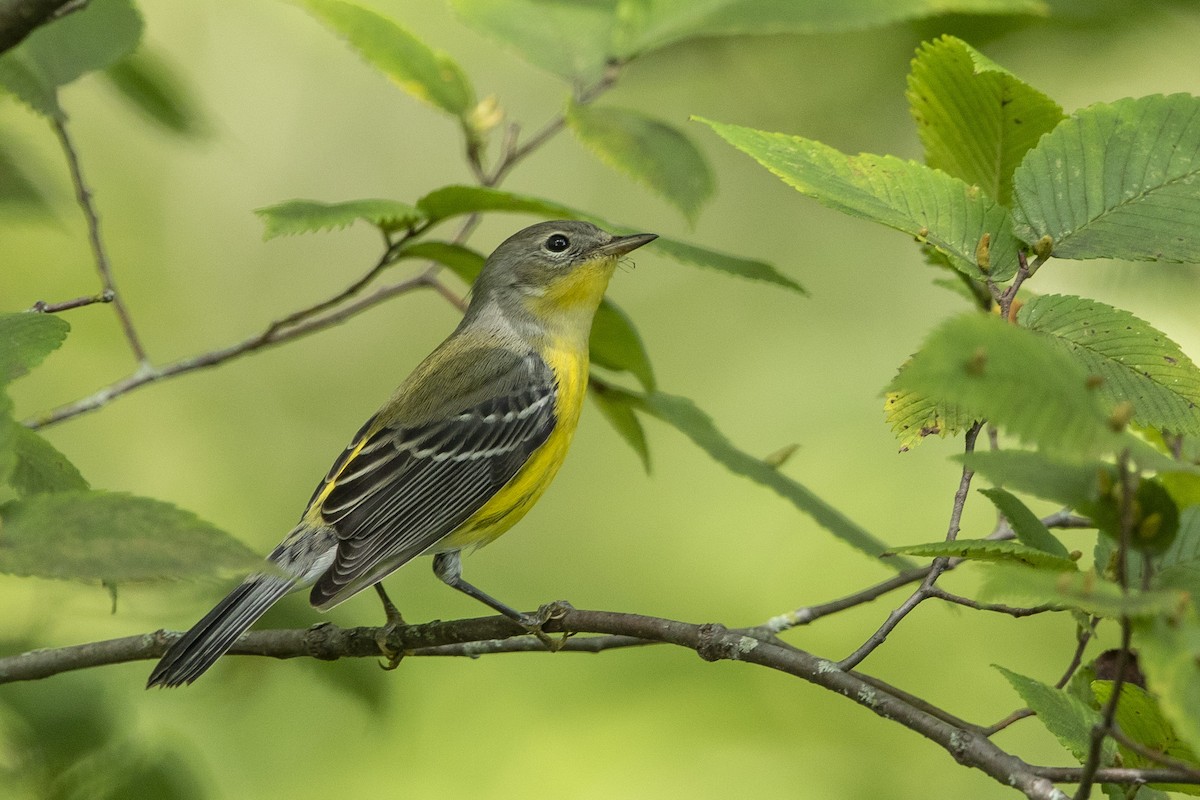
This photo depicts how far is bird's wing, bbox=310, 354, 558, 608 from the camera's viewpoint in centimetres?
392

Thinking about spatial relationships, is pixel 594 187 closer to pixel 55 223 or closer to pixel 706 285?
pixel 706 285

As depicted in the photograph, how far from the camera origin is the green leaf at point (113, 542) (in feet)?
4.38

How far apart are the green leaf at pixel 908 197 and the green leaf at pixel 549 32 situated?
4.16 feet

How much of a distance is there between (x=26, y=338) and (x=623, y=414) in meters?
1.90

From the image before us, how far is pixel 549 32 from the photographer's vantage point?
11.3 ft

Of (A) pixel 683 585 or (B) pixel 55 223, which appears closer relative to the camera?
(B) pixel 55 223

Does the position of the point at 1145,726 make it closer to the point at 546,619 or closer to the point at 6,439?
the point at 546,619

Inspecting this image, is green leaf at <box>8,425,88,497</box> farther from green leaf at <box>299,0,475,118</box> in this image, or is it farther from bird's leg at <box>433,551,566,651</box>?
green leaf at <box>299,0,475,118</box>

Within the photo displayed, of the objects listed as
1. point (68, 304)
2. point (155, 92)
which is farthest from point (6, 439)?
point (155, 92)

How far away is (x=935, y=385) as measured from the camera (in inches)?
52.9

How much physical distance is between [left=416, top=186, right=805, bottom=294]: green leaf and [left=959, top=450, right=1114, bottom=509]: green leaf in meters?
1.38

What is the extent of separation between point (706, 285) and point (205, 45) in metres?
4.02

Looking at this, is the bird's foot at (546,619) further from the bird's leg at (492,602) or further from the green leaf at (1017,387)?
the green leaf at (1017,387)

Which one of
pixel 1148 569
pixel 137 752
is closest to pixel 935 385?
pixel 1148 569
